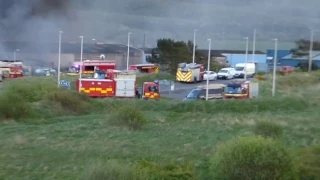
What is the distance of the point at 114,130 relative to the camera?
23.3 metres

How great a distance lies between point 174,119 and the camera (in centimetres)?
2889

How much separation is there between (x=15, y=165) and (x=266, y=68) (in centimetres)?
5218

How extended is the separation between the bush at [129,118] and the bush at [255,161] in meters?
9.98

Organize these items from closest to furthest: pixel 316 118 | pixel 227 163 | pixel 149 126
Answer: pixel 227 163
pixel 149 126
pixel 316 118

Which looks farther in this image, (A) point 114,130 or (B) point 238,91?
(B) point 238,91

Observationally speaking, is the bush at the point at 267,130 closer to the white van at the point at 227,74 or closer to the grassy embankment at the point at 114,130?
the grassy embankment at the point at 114,130

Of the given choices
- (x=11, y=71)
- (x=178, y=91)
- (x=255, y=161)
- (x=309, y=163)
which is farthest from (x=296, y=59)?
(x=255, y=161)

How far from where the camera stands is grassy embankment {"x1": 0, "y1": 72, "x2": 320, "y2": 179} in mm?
17219

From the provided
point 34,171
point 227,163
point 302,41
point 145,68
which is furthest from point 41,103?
point 302,41

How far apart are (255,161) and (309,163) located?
8.06ft

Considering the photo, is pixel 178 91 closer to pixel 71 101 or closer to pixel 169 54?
pixel 71 101

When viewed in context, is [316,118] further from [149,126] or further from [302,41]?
[302,41]

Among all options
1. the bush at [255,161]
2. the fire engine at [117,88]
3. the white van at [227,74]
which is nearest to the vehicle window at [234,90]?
the fire engine at [117,88]

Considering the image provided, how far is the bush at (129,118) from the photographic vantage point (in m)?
23.9
